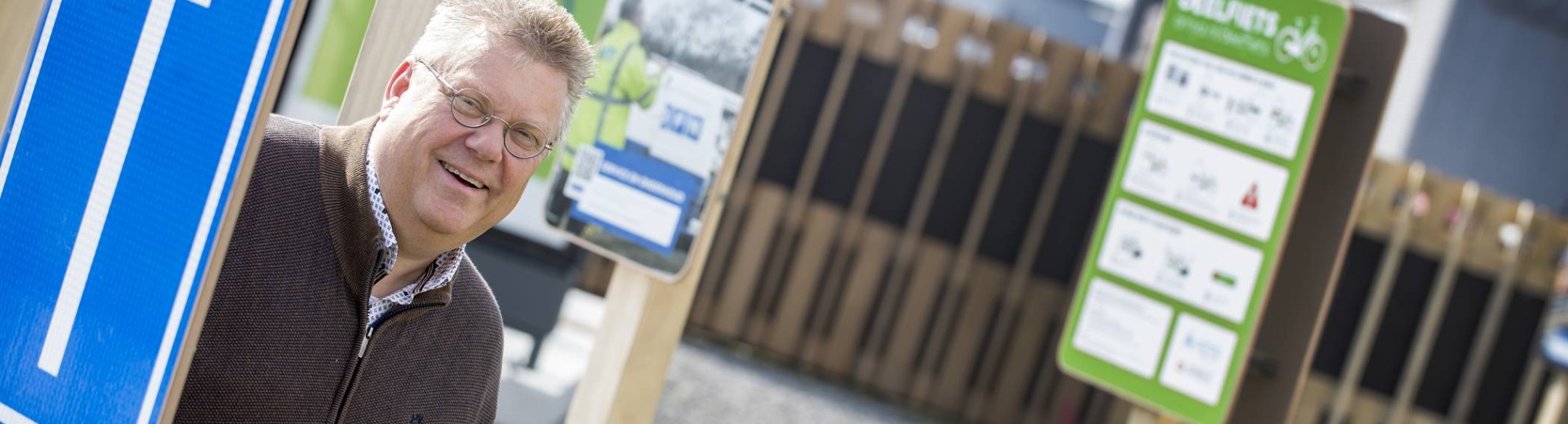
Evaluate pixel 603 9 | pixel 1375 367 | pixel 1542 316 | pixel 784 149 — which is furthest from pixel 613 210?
pixel 1542 316

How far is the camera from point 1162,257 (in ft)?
11.8

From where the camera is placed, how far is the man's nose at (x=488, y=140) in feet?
4.91

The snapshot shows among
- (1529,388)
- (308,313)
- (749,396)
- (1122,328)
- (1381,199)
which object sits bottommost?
(749,396)

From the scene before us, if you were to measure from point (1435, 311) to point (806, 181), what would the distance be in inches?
136

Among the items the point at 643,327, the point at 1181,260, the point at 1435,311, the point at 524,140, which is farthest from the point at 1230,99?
the point at 1435,311

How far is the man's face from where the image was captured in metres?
1.48

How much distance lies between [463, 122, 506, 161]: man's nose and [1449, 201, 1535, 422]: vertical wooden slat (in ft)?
25.0

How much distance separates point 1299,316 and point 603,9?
5.81 ft

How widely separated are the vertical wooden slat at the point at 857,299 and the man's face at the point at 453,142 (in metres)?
6.57

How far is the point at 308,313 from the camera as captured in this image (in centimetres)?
146

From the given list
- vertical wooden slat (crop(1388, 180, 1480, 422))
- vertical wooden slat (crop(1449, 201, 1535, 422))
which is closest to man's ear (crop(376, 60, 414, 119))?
vertical wooden slat (crop(1388, 180, 1480, 422))

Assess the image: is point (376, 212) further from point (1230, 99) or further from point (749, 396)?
point (749, 396)

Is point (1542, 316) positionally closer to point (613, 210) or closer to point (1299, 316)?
point (1299, 316)

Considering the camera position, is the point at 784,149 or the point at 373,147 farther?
the point at 784,149
